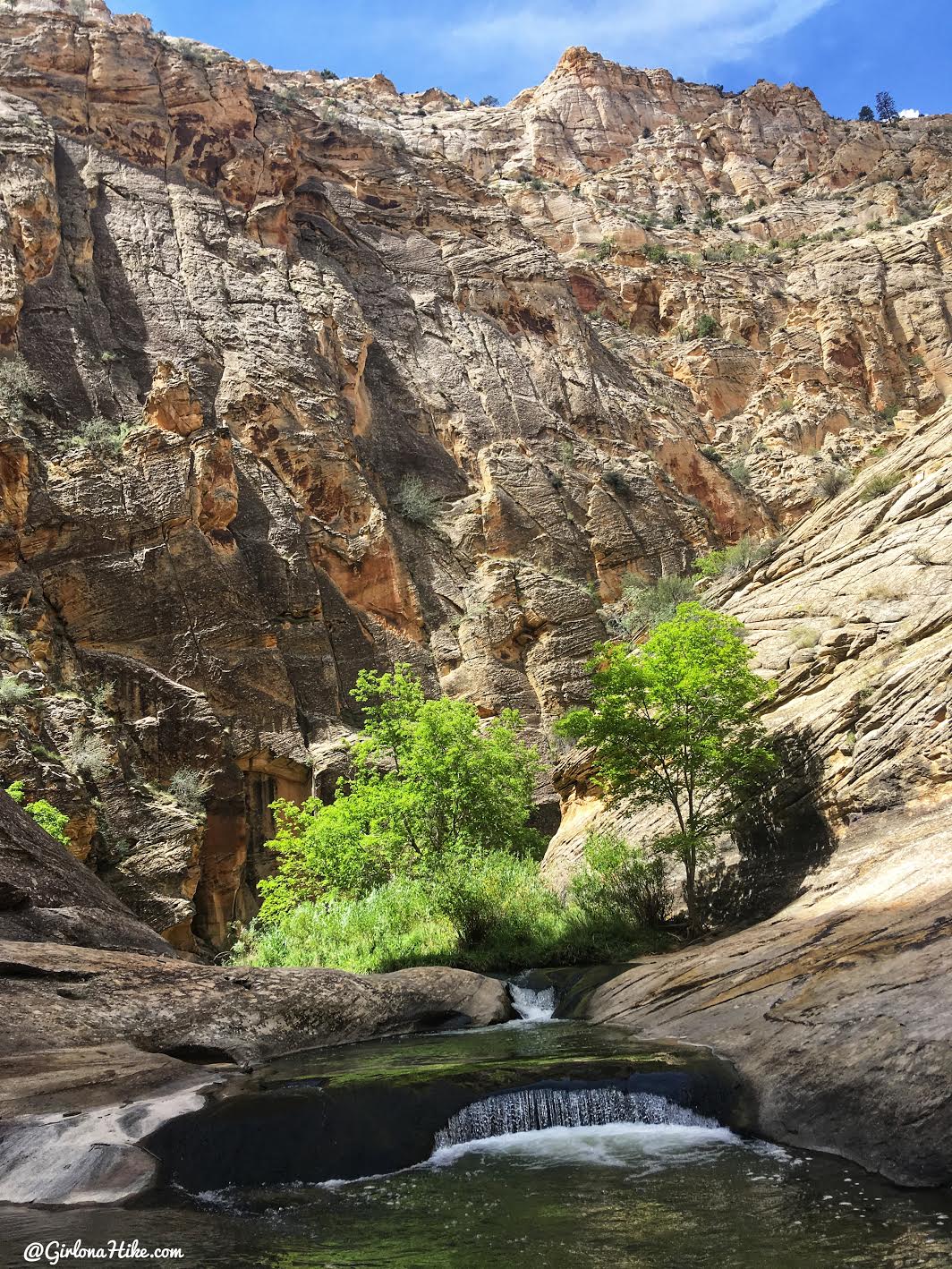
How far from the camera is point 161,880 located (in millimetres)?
26016

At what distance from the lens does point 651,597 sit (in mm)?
36625

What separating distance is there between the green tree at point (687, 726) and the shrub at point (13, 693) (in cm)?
1547

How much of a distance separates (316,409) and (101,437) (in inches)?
330

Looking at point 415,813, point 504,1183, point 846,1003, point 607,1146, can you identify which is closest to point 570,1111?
point 607,1146

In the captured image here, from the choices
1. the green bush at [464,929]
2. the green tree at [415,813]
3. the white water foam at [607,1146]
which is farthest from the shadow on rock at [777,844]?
the white water foam at [607,1146]

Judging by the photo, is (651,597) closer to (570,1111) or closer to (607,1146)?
(570,1111)

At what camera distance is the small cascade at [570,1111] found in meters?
9.03

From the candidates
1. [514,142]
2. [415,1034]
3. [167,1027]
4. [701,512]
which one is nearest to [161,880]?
[415,1034]

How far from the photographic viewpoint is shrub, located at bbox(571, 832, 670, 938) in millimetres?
18688

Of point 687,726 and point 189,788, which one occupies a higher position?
point 189,788

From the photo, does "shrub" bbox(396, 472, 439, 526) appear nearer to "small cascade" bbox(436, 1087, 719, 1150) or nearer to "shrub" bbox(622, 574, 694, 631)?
"shrub" bbox(622, 574, 694, 631)

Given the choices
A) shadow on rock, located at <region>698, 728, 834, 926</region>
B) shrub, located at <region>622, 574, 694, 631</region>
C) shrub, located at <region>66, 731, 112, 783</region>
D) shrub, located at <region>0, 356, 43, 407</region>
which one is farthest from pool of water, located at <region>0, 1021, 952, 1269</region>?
shrub, located at <region>0, 356, 43, 407</region>

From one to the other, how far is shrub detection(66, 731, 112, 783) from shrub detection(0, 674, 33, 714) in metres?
1.69

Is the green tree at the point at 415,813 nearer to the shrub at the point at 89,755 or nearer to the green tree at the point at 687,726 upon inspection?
the green tree at the point at 687,726
